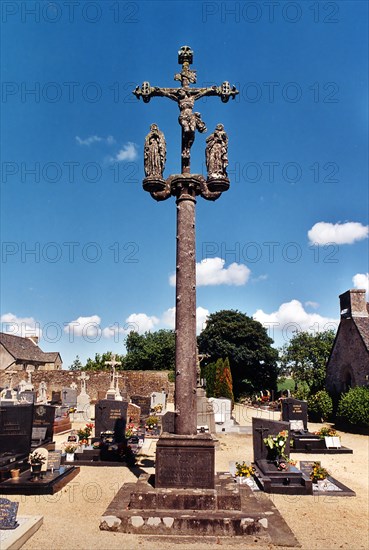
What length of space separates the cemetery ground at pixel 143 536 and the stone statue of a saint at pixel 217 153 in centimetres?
634

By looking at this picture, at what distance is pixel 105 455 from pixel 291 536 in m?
7.52

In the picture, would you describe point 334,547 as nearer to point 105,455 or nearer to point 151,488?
point 151,488

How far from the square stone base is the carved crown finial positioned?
25.1ft

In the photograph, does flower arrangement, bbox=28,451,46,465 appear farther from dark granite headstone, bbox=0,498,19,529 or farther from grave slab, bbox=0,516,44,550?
dark granite headstone, bbox=0,498,19,529

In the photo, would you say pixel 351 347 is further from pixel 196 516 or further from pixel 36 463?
pixel 196 516

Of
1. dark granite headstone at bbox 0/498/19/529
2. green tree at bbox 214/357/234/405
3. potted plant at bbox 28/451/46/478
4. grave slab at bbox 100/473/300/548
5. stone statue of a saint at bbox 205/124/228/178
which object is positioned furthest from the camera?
green tree at bbox 214/357/234/405

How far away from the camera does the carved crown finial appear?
29.0 feet

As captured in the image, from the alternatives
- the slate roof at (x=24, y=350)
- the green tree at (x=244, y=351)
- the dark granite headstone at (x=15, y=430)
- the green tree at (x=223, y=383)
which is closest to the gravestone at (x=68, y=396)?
the green tree at (x=223, y=383)

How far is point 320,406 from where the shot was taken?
2323 centimetres

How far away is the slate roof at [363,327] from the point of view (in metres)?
22.4

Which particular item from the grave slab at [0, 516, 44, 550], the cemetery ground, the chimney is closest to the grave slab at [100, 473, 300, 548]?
the cemetery ground

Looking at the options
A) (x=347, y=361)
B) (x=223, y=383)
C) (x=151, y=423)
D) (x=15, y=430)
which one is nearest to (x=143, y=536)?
(x=15, y=430)

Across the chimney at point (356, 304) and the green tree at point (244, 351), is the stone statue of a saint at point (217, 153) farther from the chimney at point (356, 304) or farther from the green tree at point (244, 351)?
the green tree at point (244, 351)

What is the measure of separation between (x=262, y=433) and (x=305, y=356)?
32.7m
